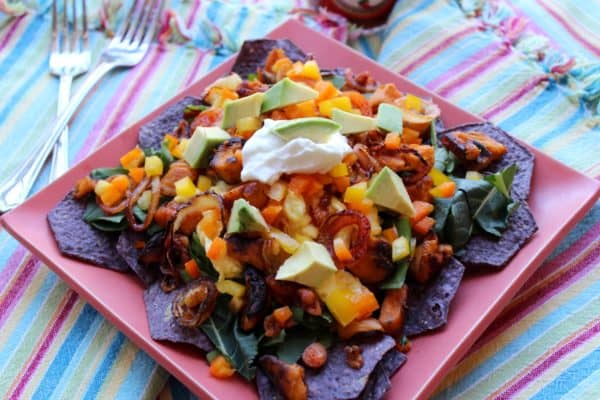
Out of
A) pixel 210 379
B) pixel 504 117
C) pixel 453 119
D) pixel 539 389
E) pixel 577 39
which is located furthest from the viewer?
pixel 577 39

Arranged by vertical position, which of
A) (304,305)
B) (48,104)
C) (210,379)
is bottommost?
(48,104)

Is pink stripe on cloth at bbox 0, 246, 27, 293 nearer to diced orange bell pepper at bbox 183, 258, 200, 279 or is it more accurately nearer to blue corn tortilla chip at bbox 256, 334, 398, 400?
diced orange bell pepper at bbox 183, 258, 200, 279

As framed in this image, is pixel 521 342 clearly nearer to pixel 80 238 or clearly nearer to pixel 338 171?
pixel 338 171

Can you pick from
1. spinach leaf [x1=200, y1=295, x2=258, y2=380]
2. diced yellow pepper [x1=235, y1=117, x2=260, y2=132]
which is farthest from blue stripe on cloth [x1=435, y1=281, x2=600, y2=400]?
diced yellow pepper [x1=235, y1=117, x2=260, y2=132]

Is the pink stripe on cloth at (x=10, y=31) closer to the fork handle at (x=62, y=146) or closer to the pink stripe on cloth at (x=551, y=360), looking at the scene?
the fork handle at (x=62, y=146)

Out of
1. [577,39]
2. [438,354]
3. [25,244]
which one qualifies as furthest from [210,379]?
[577,39]

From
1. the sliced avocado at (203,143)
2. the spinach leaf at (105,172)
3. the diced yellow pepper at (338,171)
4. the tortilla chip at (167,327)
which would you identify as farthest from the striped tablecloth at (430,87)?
the diced yellow pepper at (338,171)

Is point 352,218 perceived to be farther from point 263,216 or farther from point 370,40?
point 370,40
